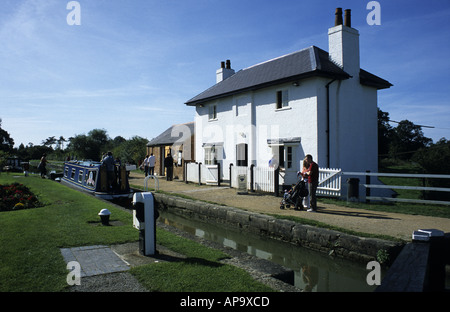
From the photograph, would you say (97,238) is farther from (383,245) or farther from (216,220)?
(383,245)

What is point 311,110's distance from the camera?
13.3 m

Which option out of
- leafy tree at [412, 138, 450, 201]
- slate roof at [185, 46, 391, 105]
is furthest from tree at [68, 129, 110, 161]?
leafy tree at [412, 138, 450, 201]

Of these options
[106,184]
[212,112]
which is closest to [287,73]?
[212,112]

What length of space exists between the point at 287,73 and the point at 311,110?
2.37m

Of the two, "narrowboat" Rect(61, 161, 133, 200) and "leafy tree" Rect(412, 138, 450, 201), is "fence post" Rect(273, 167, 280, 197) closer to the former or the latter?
"narrowboat" Rect(61, 161, 133, 200)

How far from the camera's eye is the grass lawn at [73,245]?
3.53 metres

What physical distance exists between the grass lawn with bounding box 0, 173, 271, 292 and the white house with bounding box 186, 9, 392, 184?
8.92 metres

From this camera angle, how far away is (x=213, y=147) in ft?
60.8

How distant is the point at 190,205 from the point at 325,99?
7.59 m

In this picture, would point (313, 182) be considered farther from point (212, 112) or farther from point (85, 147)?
point (85, 147)

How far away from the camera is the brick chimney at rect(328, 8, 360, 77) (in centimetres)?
1370

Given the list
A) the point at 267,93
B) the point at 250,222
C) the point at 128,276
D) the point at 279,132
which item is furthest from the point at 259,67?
the point at 128,276

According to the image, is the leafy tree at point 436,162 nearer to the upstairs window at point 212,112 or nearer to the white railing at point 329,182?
the white railing at point 329,182

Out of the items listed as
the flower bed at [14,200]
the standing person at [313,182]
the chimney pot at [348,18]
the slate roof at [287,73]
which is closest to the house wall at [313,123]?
the slate roof at [287,73]
